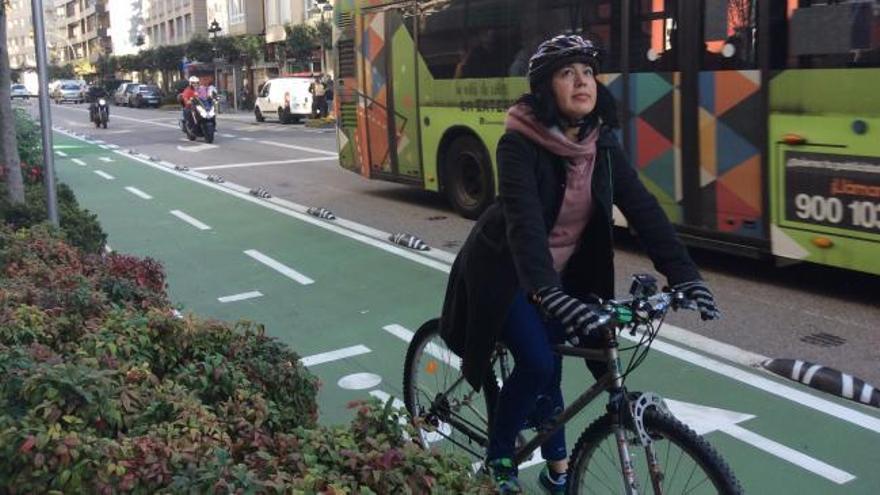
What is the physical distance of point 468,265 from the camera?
333cm

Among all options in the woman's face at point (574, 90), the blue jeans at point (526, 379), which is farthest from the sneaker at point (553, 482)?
the woman's face at point (574, 90)

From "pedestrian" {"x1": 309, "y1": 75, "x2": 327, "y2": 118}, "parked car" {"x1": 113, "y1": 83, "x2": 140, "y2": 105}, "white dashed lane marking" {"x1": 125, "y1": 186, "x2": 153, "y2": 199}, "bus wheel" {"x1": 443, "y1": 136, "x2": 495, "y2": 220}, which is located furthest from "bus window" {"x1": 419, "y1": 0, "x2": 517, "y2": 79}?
"parked car" {"x1": 113, "y1": 83, "x2": 140, "y2": 105}

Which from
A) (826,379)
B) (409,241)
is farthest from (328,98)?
(826,379)

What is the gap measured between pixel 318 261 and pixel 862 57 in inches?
197

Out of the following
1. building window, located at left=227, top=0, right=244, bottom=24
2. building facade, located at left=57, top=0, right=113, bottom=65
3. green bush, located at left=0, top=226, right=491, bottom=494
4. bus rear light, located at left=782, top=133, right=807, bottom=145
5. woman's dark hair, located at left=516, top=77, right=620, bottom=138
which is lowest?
green bush, located at left=0, top=226, right=491, bottom=494

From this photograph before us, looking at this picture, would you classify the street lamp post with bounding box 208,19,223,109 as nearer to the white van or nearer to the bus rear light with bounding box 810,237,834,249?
the white van

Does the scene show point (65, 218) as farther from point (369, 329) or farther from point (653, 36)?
point (653, 36)

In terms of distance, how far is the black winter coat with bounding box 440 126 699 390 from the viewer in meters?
2.96

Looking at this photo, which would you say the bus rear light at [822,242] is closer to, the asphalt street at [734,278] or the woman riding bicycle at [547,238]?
the asphalt street at [734,278]

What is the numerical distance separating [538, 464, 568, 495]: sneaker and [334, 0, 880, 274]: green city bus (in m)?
3.90

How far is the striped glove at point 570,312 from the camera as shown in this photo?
8.88ft

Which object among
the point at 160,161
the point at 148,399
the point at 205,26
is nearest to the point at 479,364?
the point at 148,399

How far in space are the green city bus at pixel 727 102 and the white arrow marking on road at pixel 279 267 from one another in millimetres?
2799

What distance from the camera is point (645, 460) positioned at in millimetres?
2857
